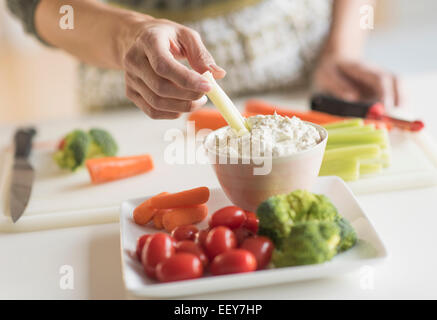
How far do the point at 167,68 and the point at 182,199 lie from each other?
29 centimetres

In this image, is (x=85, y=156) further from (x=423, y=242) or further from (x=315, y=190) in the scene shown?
(x=423, y=242)

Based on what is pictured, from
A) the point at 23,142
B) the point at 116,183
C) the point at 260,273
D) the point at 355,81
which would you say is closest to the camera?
the point at 260,273

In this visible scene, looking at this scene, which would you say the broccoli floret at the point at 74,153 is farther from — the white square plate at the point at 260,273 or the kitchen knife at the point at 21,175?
the white square plate at the point at 260,273

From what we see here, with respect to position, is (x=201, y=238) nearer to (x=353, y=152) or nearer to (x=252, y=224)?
(x=252, y=224)

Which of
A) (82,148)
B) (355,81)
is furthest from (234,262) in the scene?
(355,81)

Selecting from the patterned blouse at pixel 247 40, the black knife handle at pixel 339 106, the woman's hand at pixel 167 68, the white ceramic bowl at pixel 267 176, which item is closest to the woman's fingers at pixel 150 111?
the woman's hand at pixel 167 68

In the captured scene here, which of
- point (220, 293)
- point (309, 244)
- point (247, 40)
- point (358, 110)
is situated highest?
point (247, 40)

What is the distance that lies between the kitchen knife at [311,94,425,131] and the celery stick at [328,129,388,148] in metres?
0.22

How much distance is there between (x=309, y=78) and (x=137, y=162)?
1143 millimetres

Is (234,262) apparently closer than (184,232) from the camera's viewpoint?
Yes

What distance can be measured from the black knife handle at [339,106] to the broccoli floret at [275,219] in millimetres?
856

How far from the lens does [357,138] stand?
4.76 ft

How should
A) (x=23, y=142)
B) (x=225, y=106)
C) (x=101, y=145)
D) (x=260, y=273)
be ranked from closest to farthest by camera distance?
(x=260, y=273)
(x=225, y=106)
(x=101, y=145)
(x=23, y=142)
